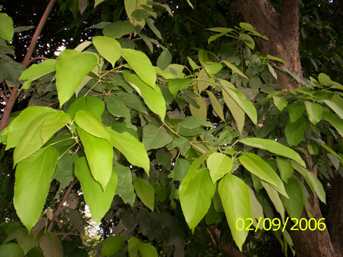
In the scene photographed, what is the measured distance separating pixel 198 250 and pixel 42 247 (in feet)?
5.10

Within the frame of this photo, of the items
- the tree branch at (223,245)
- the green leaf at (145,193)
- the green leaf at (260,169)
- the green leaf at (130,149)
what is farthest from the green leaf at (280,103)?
the tree branch at (223,245)

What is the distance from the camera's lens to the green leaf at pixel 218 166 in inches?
22.5

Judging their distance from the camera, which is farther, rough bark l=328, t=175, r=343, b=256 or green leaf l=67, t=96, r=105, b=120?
rough bark l=328, t=175, r=343, b=256

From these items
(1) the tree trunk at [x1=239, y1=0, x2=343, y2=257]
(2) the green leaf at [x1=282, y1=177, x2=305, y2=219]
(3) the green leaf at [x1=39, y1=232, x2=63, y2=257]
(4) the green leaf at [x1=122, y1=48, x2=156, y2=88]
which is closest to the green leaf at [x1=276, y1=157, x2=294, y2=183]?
(2) the green leaf at [x1=282, y1=177, x2=305, y2=219]

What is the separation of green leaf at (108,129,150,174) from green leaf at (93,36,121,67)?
114 mm

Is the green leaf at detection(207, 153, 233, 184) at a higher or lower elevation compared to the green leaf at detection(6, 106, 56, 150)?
lower

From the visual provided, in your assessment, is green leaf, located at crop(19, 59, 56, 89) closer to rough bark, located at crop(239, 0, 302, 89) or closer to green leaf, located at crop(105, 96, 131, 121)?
green leaf, located at crop(105, 96, 131, 121)

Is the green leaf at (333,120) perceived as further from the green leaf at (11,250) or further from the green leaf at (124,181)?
the green leaf at (11,250)

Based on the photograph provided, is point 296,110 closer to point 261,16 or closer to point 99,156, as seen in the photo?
point 99,156

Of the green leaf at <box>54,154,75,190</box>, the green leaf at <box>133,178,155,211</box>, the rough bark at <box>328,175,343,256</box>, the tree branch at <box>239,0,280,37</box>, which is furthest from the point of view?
the rough bark at <box>328,175,343,256</box>

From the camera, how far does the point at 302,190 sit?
1.09m

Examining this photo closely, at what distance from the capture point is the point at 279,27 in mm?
1881

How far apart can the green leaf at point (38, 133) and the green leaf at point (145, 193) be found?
1.80 feet

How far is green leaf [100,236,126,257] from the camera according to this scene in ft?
3.93
